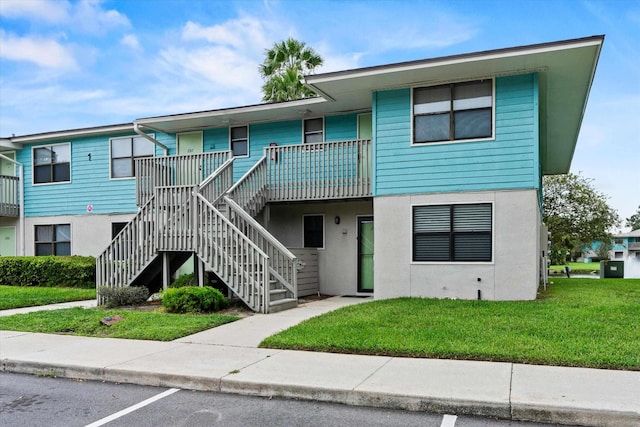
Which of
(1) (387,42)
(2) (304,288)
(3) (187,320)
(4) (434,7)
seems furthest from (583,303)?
(1) (387,42)

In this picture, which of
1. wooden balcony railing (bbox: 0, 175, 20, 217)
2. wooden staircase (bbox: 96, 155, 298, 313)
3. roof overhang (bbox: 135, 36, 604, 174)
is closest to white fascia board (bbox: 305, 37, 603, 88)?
roof overhang (bbox: 135, 36, 604, 174)

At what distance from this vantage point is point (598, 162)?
134ft

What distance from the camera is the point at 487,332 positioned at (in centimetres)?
739

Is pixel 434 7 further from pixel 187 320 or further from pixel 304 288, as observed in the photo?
pixel 187 320

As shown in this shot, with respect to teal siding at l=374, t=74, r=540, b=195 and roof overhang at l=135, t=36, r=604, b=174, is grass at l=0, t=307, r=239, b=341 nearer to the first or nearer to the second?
teal siding at l=374, t=74, r=540, b=195

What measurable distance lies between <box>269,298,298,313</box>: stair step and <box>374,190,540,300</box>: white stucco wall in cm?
207

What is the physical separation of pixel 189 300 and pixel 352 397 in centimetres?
595

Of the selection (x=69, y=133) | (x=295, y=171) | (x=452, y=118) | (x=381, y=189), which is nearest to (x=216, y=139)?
(x=295, y=171)

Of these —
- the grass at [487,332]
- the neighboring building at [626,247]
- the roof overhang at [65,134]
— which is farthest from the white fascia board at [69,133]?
the neighboring building at [626,247]

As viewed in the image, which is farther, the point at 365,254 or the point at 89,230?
the point at 89,230

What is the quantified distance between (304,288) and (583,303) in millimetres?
6404

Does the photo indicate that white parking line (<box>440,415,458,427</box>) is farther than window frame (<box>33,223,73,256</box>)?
No

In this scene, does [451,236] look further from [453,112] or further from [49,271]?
[49,271]

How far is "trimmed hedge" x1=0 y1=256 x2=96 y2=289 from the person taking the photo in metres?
15.3
